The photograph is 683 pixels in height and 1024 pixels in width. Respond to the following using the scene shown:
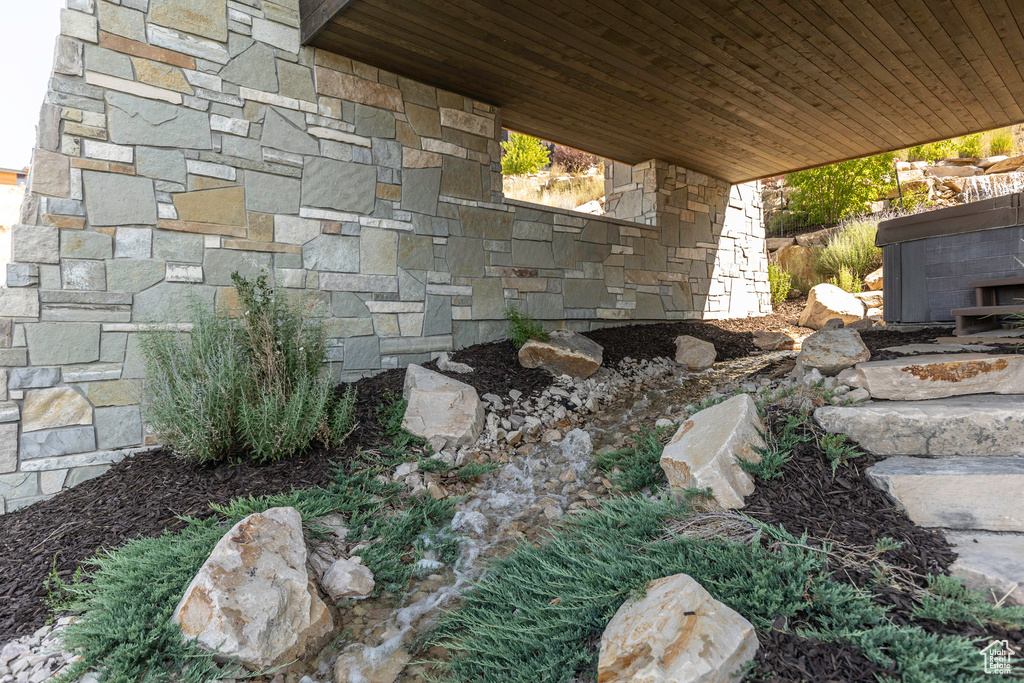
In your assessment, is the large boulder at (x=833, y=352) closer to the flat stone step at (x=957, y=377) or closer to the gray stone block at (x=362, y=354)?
the flat stone step at (x=957, y=377)

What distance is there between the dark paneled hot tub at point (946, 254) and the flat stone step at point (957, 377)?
1.90 meters

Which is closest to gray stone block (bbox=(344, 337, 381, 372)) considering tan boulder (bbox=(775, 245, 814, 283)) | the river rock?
the river rock

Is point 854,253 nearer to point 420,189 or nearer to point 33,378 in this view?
point 420,189

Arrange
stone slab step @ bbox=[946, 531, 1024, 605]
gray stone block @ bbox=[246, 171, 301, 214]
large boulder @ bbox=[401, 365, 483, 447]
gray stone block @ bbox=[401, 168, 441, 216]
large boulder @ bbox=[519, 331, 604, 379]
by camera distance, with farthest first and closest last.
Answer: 1. large boulder @ bbox=[519, 331, 604, 379]
2. gray stone block @ bbox=[401, 168, 441, 216]
3. gray stone block @ bbox=[246, 171, 301, 214]
4. large boulder @ bbox=[401, 365, 483, 447]
5. stone slab step @ bbox=[946, 531, 1024, 605]

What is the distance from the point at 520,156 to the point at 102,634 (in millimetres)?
10820

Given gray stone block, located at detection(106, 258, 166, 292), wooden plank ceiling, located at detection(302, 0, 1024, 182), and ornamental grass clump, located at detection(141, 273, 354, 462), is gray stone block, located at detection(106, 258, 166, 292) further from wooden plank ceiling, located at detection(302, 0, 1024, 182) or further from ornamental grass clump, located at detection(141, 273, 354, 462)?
wooden plank ceiling, located at detection(302, 0, 1024, 182)

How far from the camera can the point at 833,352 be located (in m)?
3.12

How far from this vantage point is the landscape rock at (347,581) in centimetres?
204

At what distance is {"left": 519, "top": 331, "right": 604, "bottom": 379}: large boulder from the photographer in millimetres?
4426

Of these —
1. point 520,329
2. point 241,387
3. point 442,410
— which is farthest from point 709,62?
point 241,387

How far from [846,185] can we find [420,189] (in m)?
9.30

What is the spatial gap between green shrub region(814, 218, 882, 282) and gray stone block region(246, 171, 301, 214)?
27.9 ft

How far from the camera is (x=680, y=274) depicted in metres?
6.85

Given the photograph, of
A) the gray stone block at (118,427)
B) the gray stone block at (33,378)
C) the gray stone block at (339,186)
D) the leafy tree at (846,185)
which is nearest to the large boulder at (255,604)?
the gray stone block at (118,427)
